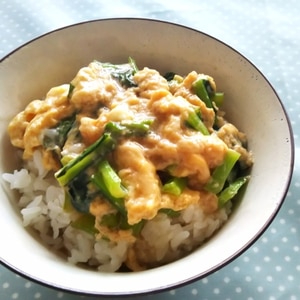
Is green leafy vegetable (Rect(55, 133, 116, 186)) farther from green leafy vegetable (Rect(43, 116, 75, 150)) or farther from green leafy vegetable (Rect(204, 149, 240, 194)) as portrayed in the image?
green leafy vegetable (Rect(204, 149, 240, 194))

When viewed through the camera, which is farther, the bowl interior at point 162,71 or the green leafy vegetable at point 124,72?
the green leafy vegetable at point 124,72

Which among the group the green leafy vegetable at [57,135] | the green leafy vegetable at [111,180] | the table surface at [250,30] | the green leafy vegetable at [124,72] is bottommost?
the table surface at [250,30]

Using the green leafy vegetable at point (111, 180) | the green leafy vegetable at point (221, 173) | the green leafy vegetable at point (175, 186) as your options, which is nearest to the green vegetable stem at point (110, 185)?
the green leafy vegetable at point (111, 180)

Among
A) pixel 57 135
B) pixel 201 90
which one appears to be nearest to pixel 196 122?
pixel 201 90

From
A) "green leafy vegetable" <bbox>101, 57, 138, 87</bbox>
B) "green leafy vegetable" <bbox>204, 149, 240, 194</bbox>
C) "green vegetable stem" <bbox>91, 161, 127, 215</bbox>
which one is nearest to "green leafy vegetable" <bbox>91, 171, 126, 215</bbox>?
"green vegetable stem" <bbox>91, 161, 127, 215</bbox>

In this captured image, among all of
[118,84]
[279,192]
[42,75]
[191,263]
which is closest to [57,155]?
[118,84]

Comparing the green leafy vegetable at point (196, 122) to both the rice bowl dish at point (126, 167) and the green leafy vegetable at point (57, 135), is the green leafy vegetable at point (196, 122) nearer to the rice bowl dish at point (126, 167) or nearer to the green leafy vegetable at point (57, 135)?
the rice bowl dish at point (126, 167)

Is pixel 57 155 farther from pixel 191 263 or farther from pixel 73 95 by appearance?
pixel 191 263

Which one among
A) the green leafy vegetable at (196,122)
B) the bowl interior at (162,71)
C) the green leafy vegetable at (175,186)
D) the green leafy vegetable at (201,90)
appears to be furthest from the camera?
the green leafy vegetable at (201,90)
